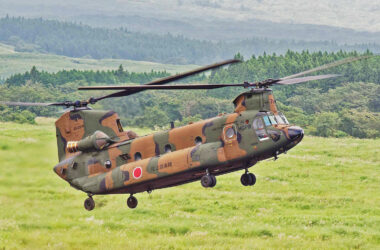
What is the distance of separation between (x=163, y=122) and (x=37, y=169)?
8397 centimetres

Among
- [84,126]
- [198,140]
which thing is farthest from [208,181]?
[84,126]

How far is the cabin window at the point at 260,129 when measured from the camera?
26.4 m

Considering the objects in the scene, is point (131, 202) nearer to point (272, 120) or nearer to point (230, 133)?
point (230, 133)

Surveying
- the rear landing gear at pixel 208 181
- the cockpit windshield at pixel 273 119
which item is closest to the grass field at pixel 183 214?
the rear landing gear at pixel 208 181

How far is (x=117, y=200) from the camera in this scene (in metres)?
50.2

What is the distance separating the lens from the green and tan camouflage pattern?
2661cm

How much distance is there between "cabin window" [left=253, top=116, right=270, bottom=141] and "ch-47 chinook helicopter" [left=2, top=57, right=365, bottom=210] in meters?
0.04

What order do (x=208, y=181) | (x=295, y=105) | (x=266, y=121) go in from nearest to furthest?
(x=208, y=181)
(x=266, y=121)
(x=295, y=105)

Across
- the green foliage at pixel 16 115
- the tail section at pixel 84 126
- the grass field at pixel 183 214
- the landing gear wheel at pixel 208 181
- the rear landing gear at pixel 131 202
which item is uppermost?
the green foliage at pixel 16 115

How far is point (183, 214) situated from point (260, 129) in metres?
20.7

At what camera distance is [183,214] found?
1815 inches

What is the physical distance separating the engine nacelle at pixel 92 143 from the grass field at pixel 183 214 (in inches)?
272

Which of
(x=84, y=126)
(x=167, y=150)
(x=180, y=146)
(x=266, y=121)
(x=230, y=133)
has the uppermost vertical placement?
(x=84, y=126)

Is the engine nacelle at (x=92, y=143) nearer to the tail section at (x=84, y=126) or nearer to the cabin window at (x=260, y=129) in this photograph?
the tail section at (x=84, y=126)
